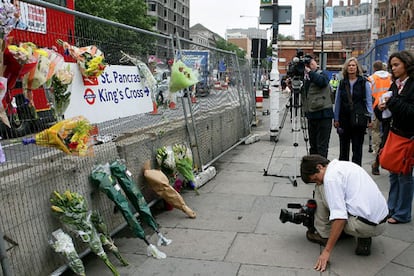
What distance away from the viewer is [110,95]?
4238 millimetres

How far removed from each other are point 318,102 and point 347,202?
2979 mm

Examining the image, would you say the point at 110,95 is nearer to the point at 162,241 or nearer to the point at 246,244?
the point at 162,241

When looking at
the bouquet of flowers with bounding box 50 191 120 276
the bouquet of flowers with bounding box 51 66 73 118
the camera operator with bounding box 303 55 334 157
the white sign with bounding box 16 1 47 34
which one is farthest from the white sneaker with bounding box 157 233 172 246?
the camera operator with bounding box 303 55 334 157

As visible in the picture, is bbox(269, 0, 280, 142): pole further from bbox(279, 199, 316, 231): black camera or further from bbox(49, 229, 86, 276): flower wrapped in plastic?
bbox(49, 229, 86, 276): flower wrapped in plastic

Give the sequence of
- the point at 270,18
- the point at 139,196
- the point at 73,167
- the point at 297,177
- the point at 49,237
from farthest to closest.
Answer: the point at 270,18 < the point at 297,177 < the point at 139,196 < the point at 73,167 < the point at 49,237

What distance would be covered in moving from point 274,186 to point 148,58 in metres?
2.70

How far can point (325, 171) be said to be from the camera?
3719 mm

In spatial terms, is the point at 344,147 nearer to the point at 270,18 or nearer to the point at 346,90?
the point at 346,90

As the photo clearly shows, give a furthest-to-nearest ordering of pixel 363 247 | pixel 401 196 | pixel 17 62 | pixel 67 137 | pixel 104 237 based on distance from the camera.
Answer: pixel 401 196 < pixel 363 247 < pixel 104 237 < pixel 67 137 < pixel 17 62

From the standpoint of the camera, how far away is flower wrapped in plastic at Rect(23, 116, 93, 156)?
3158 mm

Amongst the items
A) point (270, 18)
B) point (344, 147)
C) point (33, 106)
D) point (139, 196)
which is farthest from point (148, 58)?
point (270, 18)

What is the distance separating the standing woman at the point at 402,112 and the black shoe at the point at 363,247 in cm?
97

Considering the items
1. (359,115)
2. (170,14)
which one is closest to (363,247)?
(359,115)

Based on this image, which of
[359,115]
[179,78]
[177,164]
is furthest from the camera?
[359,115]
